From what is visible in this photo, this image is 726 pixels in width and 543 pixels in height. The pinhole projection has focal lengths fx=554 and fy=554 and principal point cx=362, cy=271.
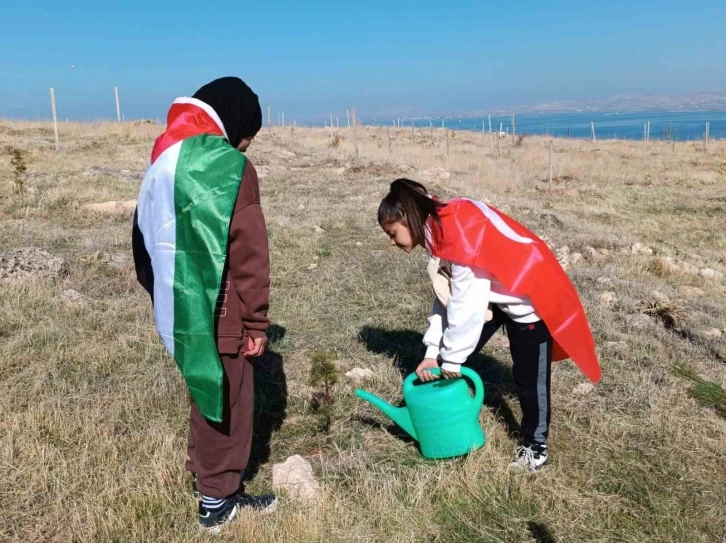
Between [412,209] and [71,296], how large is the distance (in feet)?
10.7

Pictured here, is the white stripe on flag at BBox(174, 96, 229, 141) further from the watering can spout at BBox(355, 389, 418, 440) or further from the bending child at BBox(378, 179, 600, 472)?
the watering can spout at BBox(355, 389, 418, 440)

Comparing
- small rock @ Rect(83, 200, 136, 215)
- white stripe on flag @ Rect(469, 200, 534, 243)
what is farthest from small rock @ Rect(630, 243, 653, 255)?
small rock @ Rect(83, 200, 136, 215)

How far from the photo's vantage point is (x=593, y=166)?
18.6m

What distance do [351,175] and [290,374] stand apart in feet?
32.1

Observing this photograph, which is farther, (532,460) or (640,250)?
(640,250)

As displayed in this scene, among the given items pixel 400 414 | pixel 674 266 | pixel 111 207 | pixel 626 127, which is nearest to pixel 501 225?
pixel 400 414

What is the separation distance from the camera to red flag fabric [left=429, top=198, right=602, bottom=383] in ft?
6.79

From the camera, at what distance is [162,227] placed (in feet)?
5.69

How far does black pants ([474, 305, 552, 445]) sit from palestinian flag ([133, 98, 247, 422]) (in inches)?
47.3

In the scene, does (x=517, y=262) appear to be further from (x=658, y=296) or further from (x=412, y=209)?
(x=658, y=296)

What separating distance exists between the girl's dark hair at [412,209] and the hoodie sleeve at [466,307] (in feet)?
0.57

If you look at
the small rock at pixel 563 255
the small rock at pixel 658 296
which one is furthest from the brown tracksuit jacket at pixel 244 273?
the small rock at pixel 563 255

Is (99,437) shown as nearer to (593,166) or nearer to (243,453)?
(243,453)

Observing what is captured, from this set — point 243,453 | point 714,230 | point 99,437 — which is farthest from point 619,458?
point 714,230
